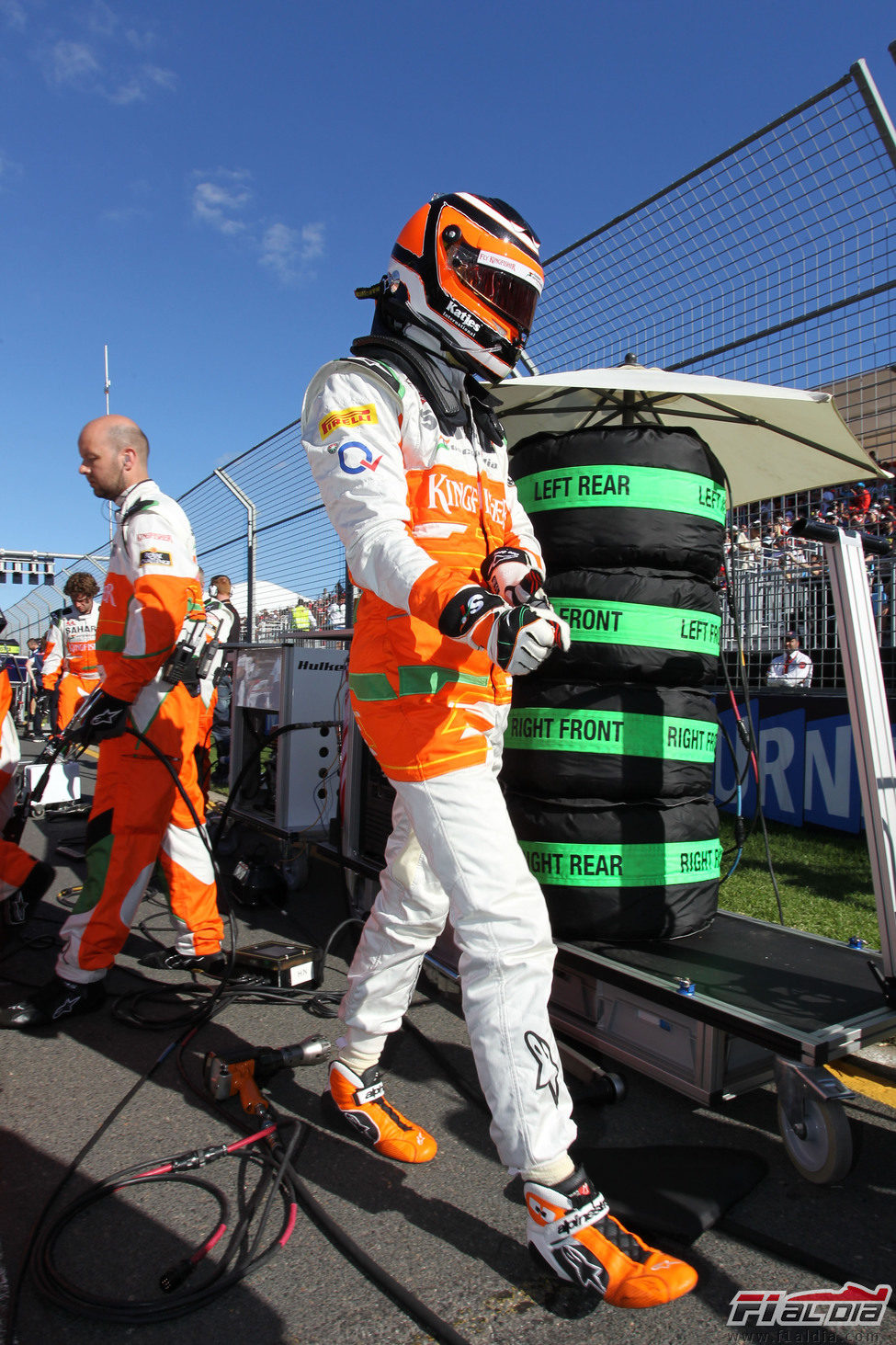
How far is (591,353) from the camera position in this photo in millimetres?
4738

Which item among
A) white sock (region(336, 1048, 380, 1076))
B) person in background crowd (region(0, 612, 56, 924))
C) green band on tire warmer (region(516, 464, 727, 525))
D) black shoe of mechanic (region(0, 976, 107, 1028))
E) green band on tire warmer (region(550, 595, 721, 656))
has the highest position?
green band on tire warmer (region(516, 464, 727, 525))

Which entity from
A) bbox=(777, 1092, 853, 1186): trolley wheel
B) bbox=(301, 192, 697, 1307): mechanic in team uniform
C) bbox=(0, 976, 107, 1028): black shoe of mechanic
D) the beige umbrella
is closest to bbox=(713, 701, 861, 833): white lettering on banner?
the beige umbrella

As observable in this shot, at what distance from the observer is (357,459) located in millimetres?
1794

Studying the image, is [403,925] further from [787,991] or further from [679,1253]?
[787,991]

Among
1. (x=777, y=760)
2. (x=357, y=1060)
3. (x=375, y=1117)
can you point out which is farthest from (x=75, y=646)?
(x=375, y=1117)

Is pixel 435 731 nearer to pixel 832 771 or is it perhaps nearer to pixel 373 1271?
pixel 373 1271

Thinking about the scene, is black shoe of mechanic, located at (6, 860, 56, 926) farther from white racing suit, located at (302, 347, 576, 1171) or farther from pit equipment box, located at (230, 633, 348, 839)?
white racing suit, located at (302, 347, 576, 1171)

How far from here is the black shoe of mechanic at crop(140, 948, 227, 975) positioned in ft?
10.9

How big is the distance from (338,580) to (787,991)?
17.4 ft

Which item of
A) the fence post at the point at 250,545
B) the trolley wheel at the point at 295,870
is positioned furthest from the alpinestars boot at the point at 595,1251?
the fence post at the point at 250,545

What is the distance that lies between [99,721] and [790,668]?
4.62 meters

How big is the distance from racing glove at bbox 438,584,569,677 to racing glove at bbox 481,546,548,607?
9.0 inches

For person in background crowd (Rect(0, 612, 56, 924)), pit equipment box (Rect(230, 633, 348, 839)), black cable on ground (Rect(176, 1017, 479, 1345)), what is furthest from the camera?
pit equipment box (Rect(230, 633, 348, 839))

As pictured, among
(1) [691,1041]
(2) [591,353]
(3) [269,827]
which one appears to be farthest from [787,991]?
(2) [591,353]
